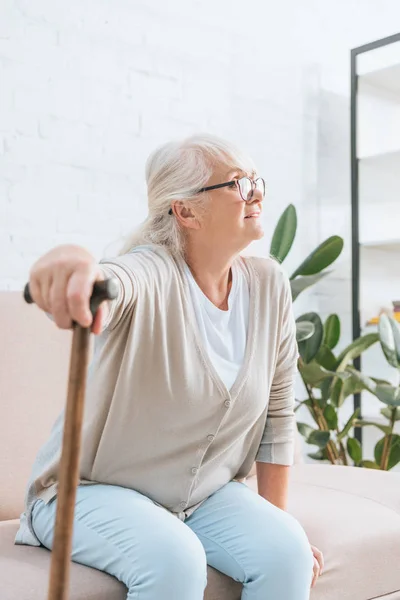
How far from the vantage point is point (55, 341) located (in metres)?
1.92

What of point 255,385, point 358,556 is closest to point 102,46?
point 255,385

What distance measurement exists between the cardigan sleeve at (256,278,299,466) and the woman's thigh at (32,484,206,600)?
34 cm

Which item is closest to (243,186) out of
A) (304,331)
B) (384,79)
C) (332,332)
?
(304,331)

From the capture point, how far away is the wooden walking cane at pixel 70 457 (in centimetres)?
72

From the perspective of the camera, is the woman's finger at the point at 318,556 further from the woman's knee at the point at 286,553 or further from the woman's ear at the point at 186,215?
the woman's ear at the point at 186,215

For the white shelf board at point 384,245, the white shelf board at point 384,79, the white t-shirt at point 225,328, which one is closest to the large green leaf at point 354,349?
the white shelf board at point 384,245

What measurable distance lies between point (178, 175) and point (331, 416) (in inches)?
62.5

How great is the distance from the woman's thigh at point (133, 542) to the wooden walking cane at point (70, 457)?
1.47 ft

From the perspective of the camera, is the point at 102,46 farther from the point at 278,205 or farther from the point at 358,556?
the point at 358,556

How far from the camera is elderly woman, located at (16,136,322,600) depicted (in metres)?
1.28

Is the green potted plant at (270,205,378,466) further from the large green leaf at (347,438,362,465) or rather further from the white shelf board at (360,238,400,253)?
the white shelf board at (360,238,400,253)

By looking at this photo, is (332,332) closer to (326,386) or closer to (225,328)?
(326,386)

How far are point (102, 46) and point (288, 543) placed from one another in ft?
5.97

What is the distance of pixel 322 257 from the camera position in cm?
278
